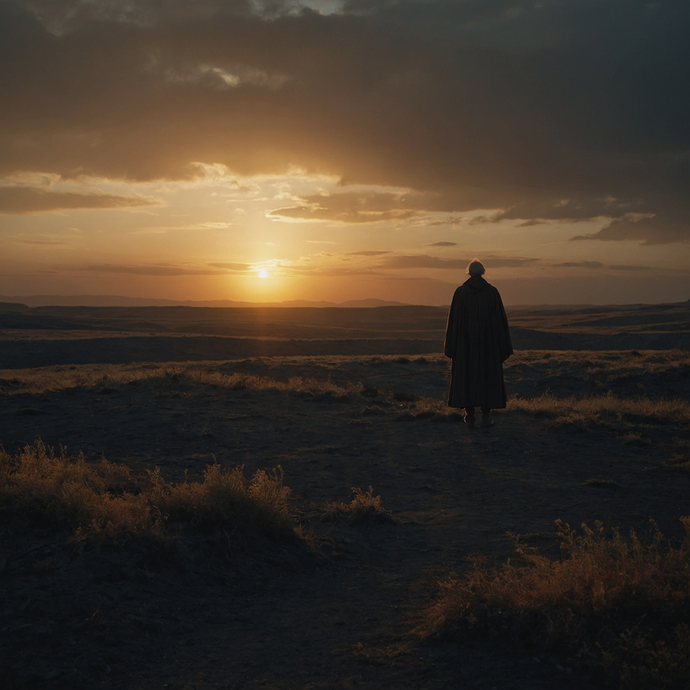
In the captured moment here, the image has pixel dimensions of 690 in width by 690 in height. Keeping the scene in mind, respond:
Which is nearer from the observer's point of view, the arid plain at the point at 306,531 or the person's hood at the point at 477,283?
the arid plain at the point at 306,531

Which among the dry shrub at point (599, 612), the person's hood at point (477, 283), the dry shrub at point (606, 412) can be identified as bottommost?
the dry shrub at point (606, 412)

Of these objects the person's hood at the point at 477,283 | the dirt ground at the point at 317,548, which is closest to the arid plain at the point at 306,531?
the dirt ground at the point at 317,548

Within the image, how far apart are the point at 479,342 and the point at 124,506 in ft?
23.7

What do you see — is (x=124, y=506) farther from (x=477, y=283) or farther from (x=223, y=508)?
(x=477, y=283)

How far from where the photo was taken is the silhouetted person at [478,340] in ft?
36.0

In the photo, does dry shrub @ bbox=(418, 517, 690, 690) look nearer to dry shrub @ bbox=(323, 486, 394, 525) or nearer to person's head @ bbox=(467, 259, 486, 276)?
dry shrub @ bbox=(323, 486, 394, 525)

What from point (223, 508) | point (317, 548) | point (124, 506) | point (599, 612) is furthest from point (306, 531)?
→ point (599, 612)

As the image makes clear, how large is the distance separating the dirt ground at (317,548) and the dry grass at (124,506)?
0.56 feet

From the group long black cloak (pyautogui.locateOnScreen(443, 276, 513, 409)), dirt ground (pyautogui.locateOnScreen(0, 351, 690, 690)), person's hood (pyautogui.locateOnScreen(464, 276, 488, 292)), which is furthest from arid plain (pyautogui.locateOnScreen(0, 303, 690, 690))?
person's hood (pyautogui.locateOnScreen(464, 276, 488, 292))

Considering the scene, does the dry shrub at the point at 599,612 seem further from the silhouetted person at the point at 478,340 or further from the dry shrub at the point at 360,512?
the silhouetted person at the point at 478,340

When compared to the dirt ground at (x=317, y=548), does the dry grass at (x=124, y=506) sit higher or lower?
higher

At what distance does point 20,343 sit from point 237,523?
44.9 metres

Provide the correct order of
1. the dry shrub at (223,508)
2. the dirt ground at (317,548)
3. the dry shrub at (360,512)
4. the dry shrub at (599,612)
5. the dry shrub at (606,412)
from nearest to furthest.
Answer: the dry shrub at (599,612)
the dirt ground at (317,548)
the dry shrub at (223,508)
the dry shrub at (360,512)
the dry shrub at (606,412)

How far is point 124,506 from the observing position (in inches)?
221
